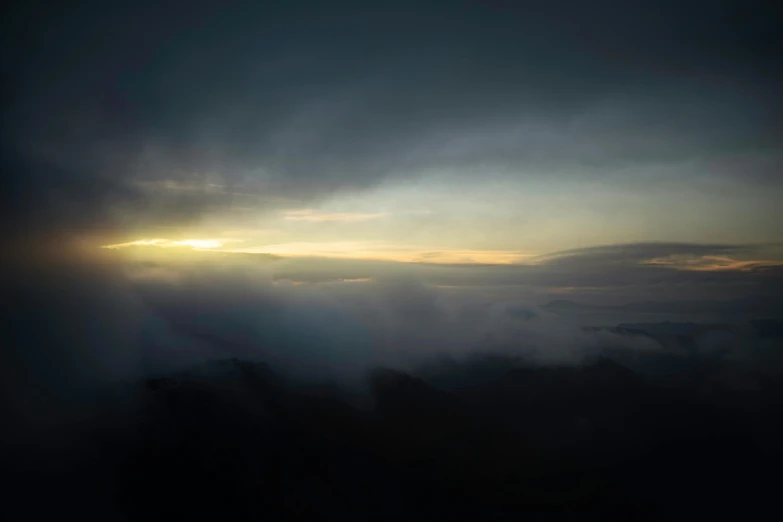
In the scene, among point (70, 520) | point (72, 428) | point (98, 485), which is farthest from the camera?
point (72, 428)

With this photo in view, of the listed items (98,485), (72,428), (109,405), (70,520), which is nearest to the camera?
(70,520)

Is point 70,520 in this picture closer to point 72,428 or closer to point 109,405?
point 72,428

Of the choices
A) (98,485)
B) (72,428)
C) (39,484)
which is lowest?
(98,485)

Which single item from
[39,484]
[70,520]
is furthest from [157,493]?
[39,484]

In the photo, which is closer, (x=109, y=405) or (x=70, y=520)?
(x=70, y=520)

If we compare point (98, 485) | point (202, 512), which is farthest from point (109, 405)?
point (202, 512)

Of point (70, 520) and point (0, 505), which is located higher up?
point (0, 505)

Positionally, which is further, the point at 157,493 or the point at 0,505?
the point at 157,493

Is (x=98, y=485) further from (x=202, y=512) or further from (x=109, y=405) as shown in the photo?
(x=202, y=512)

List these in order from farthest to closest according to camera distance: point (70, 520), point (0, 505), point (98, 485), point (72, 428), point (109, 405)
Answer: point (109, 405) < point (72, 428) < point (98, 485) < point (70, 520) < point (0, 505)
